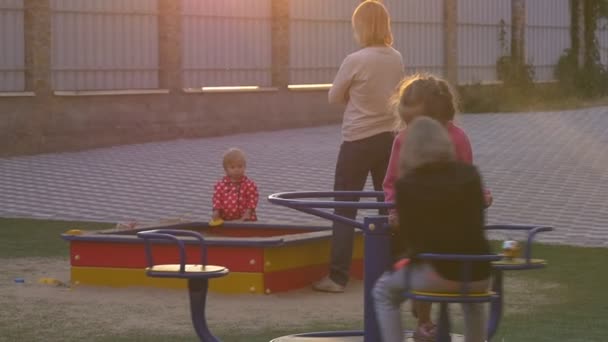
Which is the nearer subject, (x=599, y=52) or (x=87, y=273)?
(x=87, y=273)

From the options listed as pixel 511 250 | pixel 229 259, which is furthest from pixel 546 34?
pixel 511 250

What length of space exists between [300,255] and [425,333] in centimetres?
260

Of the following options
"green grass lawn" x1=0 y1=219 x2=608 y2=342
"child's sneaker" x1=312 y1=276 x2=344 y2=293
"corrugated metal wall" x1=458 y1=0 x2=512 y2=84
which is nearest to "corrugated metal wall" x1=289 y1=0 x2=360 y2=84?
"corrugated metal wall" x1=458 y1=0 x2=512 y2=84

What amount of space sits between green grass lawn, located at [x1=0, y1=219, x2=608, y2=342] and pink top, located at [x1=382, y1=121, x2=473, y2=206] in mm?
1299

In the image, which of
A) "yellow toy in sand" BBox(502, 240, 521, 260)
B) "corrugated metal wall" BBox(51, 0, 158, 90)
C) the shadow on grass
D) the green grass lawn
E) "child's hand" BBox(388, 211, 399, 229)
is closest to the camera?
"child's hand" BBox(388, 211, 399, 229)

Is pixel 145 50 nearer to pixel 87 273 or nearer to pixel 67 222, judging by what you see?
pixel 67 222

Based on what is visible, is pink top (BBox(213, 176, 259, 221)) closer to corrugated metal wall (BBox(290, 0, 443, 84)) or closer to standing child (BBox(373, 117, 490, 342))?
standing child (BBox(373, 117, 490, 342))

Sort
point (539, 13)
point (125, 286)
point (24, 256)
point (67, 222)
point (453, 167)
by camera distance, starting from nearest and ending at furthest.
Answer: point (453, 167), point (125, 286), point (24, 256), point (67, 222), point (539, 13)

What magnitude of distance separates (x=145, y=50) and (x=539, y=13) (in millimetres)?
15851

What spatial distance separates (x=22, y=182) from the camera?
1833 cm

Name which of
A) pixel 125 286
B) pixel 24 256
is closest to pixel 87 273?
pixel 125 286

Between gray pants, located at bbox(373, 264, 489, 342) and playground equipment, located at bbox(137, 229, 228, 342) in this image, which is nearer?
gray pants, located at bbox(373, 264, 489, 342)

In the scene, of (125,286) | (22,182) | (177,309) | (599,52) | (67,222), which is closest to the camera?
(177,309)

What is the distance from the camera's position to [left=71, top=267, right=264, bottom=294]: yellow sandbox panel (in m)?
9.25
